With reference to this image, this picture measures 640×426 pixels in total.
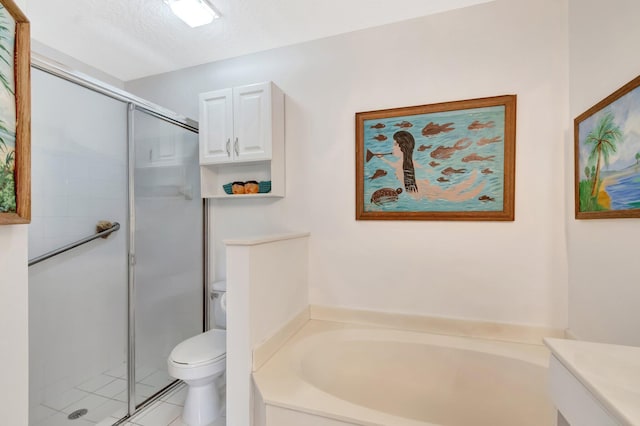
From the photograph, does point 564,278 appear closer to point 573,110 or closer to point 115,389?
point 573,110

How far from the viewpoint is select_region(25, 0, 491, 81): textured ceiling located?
169 centimetres

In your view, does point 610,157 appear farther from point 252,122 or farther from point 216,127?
point 216,127

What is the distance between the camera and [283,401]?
3.78ft

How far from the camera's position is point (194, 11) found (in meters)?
1.65

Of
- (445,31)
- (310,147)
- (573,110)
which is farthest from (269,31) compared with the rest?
(573,110)

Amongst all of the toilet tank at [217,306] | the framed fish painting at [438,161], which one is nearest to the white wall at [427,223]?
the framed fish painting at [438,161]

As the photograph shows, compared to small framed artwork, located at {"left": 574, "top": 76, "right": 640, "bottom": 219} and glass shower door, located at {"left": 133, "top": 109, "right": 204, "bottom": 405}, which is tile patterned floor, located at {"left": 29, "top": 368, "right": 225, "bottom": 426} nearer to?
glass shower door, located at {"left": 133, "top": 109, "right": 204, "bottom": 405}

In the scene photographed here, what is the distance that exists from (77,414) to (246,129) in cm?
213

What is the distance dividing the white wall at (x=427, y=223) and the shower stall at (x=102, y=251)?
573mm

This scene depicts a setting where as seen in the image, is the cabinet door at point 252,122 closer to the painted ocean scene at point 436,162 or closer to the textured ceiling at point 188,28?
the textured ceiling at point 188,28

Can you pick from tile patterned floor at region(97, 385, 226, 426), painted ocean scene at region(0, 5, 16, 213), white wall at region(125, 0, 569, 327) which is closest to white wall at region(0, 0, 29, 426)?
painted ocean scene at region(0, 5, 16, 213)

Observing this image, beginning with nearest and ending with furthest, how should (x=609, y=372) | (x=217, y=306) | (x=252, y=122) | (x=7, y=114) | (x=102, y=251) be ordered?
1. (x=609, y=372)
2. (x=7, y=114)
3. (x=252, y=122)
4. (x=102, y=251)
5. (x=217, y=306)

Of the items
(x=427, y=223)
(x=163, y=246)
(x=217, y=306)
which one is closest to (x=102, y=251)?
(x=163, y=246)

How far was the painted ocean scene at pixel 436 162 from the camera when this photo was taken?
1.67 m
